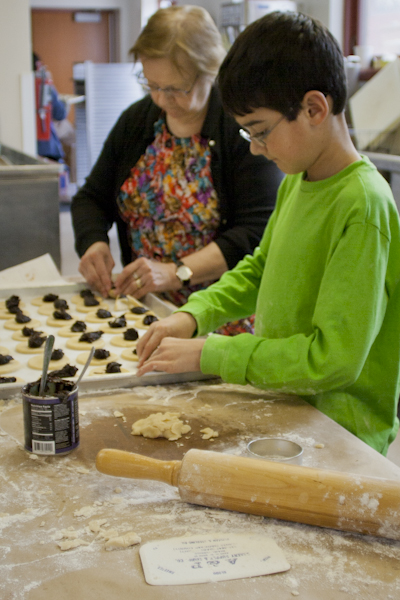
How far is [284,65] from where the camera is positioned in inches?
43.9

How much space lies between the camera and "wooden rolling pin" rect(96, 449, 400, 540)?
83 centimetres

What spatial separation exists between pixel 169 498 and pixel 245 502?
13 centimetres

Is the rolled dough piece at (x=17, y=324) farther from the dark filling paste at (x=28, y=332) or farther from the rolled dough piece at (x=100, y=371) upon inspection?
the rolled dough piece at (x=100, y=371)

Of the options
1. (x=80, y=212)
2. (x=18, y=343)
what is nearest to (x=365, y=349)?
(x=18, y=343)

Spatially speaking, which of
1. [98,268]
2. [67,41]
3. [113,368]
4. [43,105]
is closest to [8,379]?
[113,368]

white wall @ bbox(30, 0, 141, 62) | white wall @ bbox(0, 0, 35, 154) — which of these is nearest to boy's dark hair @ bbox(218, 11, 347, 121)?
white wall @ bbox(0, 0, 35, 154)

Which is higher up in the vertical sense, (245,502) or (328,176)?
(328,176)

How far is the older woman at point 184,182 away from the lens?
6.33ft

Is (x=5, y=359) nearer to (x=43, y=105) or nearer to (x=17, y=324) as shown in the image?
(x=17, y=324)

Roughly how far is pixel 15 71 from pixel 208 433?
5371 mm

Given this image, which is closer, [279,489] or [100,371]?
[279,489]

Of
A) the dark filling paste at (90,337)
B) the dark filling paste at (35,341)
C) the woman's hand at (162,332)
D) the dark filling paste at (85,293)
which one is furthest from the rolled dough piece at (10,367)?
the dark filling paste at (85,293)

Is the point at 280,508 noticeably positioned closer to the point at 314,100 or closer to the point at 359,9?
the point at 314,100

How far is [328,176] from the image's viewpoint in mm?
1261
